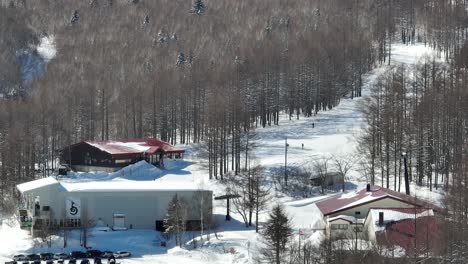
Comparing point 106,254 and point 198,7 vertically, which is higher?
point 198,7

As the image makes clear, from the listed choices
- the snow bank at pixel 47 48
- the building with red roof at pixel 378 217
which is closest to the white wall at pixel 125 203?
the building with red roof at pixel 378 217

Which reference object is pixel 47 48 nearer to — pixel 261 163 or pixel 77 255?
pixel 261 163

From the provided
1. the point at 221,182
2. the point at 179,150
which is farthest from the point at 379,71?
the point at 221,182

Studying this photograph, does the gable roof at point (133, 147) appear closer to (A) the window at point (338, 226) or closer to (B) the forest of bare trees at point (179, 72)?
(B) the forest of bare trees at point (179, 72)

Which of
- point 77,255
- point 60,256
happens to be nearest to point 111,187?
point 77,255

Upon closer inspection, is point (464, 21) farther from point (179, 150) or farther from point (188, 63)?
point (179, 150)
